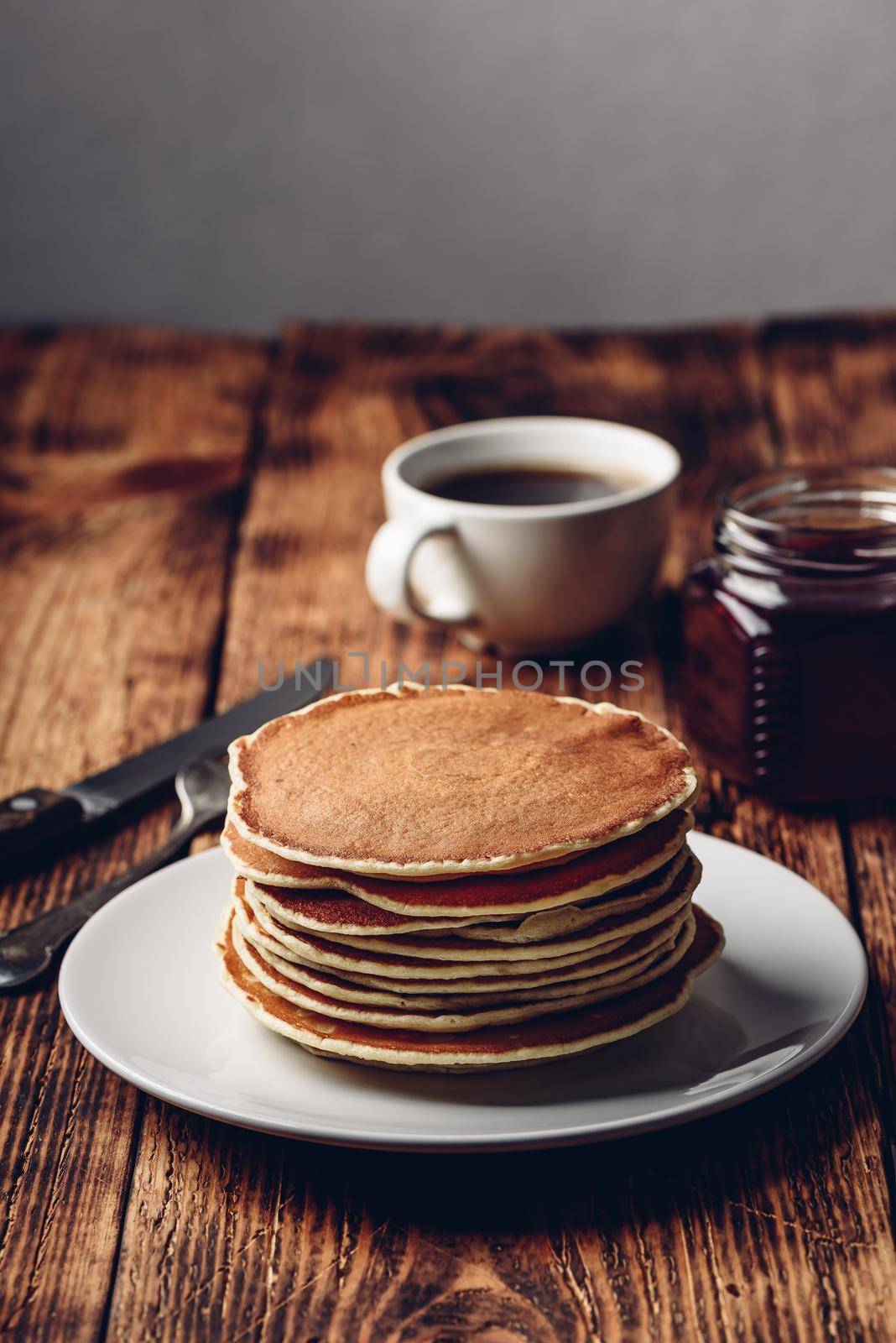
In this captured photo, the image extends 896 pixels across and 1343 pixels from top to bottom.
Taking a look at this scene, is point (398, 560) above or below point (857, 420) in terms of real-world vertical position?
above

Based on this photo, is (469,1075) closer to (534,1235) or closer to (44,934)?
(534,1235)

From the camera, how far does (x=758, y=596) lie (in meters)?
1.12

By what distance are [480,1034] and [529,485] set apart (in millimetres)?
822

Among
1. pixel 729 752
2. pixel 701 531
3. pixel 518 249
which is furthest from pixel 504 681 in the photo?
pixel 518 249

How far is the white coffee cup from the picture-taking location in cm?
132

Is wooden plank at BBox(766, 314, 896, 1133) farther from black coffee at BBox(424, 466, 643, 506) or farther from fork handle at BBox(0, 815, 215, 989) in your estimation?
fork handle at BBox(0, 815, 215, 989)

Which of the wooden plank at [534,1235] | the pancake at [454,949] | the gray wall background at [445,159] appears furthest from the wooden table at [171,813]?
the gray wall background at [445,159]

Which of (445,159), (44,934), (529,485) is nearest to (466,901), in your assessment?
(44,934)

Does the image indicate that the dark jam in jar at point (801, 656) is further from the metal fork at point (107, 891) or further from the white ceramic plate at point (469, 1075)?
the metal fork at point (107, 891)

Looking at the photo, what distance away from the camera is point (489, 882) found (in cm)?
74

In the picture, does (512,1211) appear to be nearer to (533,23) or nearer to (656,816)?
(656,816)

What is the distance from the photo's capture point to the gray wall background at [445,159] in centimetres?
252

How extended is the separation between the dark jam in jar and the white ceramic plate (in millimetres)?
206

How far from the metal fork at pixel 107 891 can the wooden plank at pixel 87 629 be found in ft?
0.07
